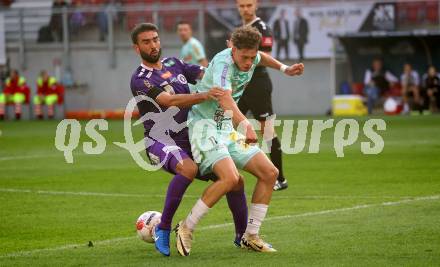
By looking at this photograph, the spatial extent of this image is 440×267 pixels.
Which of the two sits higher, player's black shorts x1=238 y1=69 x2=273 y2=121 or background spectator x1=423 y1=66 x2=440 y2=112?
player's black shorts x1=238 y1=69 x2=273 y2=121

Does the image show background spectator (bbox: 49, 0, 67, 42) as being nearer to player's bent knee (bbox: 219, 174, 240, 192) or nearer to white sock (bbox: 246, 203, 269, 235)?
white sock (bbox: 246, 203, 269, 235)

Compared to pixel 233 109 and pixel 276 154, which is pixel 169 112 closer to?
pixel 233 109

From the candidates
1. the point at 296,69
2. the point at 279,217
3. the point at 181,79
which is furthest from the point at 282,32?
the point at 181,79

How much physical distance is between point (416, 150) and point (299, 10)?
1564cm

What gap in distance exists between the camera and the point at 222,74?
8.44 meters

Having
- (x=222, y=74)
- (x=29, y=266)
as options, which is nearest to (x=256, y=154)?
(x=222, y=74)

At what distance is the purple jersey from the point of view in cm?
890

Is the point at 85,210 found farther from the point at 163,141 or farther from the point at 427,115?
the point at 427,115

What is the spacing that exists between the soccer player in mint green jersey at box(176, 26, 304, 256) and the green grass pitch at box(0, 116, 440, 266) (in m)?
0.28

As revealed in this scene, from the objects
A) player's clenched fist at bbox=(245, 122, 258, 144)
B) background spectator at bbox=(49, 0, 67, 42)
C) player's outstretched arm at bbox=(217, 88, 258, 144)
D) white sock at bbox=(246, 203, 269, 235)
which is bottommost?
background spectator at bbox=(49, 0, 67, 42)

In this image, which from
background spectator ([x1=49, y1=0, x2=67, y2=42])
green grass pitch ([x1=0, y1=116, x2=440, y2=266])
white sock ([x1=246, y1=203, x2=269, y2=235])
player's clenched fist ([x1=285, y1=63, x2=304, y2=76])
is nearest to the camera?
green grass pitch ([x1=0, y1=116, x2=440, y2=266])

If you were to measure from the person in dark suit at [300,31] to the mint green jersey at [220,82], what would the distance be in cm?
2483

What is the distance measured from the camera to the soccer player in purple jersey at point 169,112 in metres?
8.58

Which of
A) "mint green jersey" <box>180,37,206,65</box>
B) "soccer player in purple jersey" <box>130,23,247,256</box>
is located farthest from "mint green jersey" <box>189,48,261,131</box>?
"mint green jersey" <box>180,37,206,65</box>
